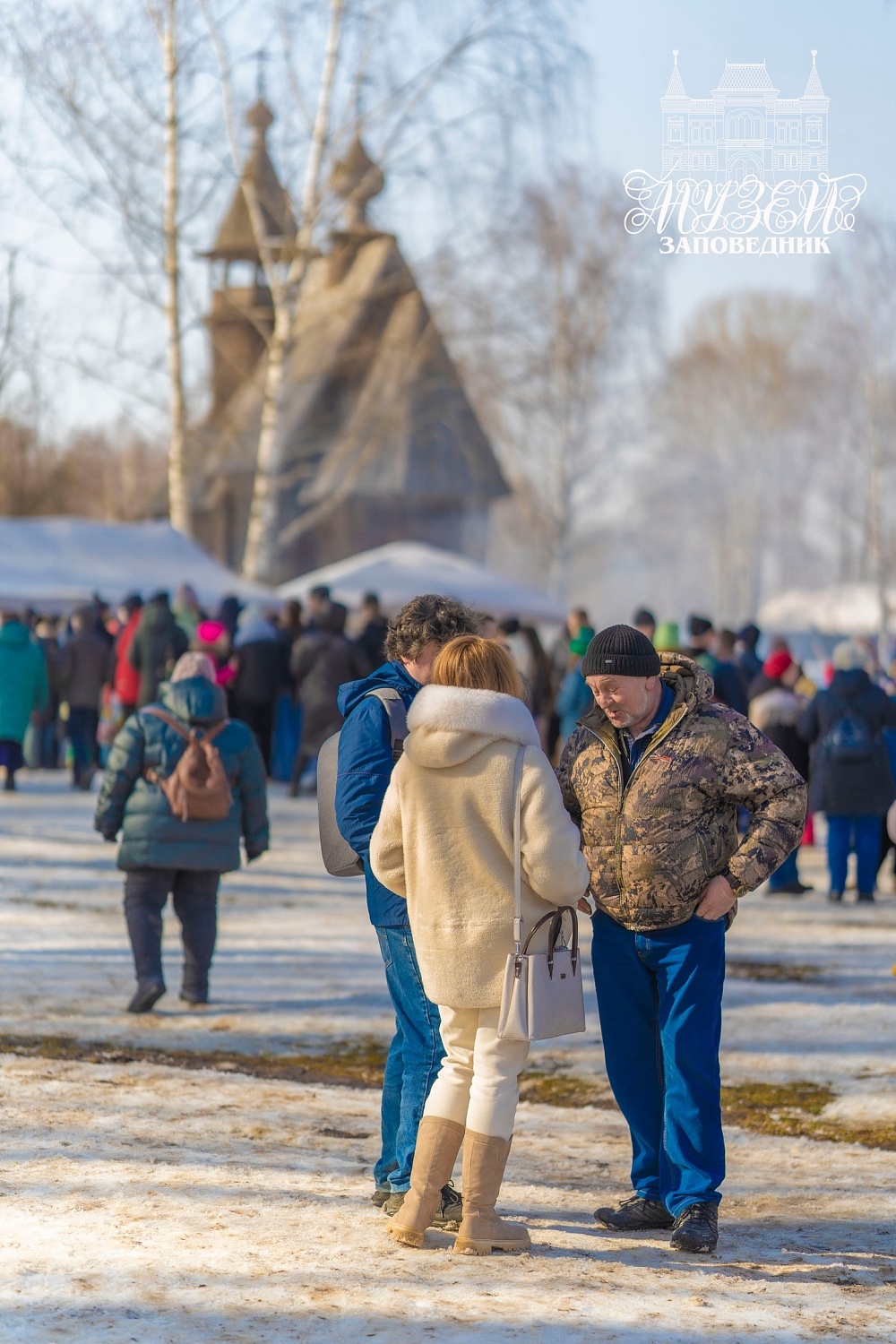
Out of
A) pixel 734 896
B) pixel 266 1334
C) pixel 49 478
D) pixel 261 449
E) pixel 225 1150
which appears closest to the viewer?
pixel 266 1334

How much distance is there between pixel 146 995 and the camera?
23.8ft

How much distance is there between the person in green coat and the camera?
14.5 metres

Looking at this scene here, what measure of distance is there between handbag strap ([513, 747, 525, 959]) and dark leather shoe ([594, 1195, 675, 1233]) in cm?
94

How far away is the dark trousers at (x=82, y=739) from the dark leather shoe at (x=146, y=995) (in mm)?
8643

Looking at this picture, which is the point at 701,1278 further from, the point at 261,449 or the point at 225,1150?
the point at 261,449

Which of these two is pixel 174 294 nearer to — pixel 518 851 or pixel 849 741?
pixel 849 741

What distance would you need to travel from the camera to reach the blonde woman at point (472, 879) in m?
4.06

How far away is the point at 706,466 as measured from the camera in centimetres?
6206

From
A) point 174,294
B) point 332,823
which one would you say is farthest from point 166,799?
point 174,294

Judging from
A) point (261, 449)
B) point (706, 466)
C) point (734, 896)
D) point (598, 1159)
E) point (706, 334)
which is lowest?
point (598, 1159)

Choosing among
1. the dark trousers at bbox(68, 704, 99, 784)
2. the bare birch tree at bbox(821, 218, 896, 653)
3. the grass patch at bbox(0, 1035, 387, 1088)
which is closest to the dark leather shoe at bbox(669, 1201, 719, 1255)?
the grass patch at bbox(0, 1035, 387, 1088)

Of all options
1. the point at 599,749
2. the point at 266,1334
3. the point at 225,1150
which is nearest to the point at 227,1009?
the point at 225,1150

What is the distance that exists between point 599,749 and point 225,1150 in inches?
69.5

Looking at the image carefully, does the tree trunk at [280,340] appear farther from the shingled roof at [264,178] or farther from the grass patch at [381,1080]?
the grass patch at [381,1080]
